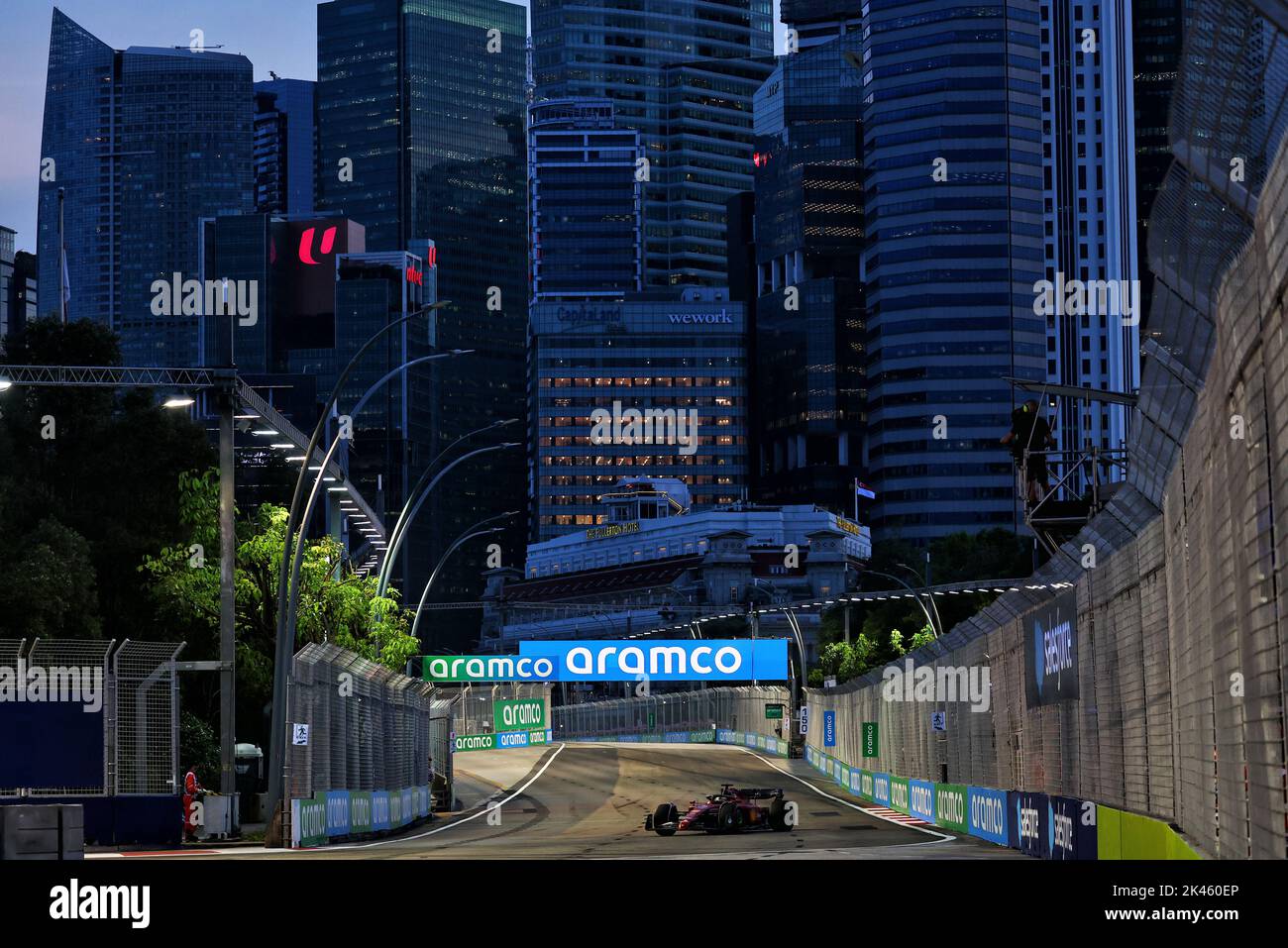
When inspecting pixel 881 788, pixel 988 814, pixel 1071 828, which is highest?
pixel 1071 828

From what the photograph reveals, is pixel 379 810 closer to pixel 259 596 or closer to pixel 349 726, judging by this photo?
pixel 349 726

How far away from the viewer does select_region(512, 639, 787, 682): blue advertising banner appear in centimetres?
8725

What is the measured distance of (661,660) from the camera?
8688 centimetres

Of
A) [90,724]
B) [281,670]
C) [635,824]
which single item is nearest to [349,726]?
[281,670]

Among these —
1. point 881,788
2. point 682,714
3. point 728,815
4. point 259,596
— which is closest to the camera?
point 728,815

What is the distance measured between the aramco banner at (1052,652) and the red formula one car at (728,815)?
13898 millimetres

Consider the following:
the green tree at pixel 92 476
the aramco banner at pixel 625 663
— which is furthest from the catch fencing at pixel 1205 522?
the aramco banner at pixel 625 663

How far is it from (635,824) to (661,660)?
42200mm

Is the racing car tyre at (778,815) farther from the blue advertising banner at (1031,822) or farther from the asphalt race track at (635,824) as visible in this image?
the blue advertising banner at (1031,822)

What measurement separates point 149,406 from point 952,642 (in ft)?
119

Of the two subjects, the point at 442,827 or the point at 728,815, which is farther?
the point at 442,827

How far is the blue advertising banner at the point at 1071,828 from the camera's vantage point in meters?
19.2
